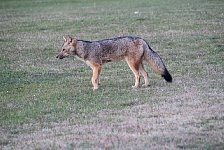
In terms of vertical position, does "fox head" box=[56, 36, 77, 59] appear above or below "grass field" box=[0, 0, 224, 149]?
above

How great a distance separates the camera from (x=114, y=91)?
527 inches

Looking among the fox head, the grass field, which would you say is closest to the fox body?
the fox head

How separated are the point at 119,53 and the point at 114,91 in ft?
3.74

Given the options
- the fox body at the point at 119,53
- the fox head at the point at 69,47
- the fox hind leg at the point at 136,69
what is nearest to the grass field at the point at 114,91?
the fox hind leg at the point at 136,69

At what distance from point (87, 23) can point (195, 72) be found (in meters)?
12.3

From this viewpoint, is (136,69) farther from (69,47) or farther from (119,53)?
(69,47)

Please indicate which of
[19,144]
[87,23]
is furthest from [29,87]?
[87,23]

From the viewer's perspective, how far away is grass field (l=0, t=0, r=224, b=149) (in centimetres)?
937

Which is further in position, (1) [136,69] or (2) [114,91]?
(1) [136,69]

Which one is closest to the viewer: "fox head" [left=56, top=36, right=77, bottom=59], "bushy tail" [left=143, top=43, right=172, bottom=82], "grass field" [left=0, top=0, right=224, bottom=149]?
"grass field" [left=0, top=0, right=224, bottom=149]

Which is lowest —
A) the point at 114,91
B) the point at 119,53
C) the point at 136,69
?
the point at 114,91

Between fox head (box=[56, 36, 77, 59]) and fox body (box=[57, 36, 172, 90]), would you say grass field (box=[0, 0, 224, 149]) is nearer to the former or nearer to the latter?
fox body (box=[57, 36, 172, 90])

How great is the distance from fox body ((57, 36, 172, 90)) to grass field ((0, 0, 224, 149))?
0.41 m

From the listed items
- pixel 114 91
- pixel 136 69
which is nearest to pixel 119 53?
pixel 136 69
